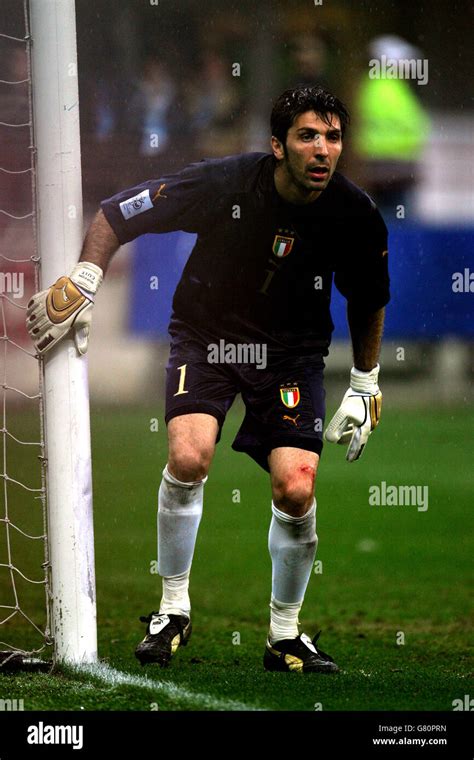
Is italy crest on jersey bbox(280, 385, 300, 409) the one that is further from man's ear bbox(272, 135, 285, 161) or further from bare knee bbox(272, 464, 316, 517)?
man's ear bbox(272, 135, 285, 161)

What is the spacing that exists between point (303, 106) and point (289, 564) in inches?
55.7

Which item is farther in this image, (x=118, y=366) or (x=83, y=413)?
(x=118, y=366)

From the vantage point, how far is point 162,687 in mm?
3566

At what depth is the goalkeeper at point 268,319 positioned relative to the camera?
3.72m

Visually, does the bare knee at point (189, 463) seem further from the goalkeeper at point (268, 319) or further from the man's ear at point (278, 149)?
the man's ear at point (278, 149)

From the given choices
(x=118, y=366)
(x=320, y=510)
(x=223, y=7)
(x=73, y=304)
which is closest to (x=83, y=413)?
(x=73, y=304)

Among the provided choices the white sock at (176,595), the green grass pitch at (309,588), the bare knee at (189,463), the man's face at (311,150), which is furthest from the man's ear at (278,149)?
the green grass pitch at (309,588)

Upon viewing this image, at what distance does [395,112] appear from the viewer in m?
8.55

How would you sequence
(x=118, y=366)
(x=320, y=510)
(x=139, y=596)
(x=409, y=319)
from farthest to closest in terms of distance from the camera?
(x=409, y=319), (x=118, y=366), (x=320, y=510), (x=139, y=596)

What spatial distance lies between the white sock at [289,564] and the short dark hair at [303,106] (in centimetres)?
118
